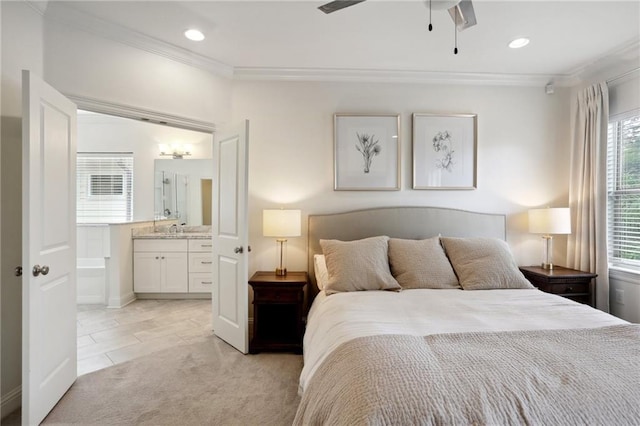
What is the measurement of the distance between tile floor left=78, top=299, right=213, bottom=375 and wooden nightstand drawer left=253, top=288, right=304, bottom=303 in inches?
33.5

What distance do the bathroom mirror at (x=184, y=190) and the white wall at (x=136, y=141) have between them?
12 cm

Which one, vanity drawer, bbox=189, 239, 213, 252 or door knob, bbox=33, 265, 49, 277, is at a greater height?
door knob, bbox=33, 265, 49, 277

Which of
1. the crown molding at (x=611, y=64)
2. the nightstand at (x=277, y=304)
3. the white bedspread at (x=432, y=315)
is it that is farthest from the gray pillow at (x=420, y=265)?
the crown molding at (x=611, y=64)

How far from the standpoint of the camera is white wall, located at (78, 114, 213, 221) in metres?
5.00

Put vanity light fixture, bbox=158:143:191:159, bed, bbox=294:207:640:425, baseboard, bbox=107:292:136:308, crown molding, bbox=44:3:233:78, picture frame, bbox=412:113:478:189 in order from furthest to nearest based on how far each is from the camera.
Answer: vanity light fixture, bbox=158:143:191:159 → baseboard, bbox=107:292:136:308 → picture frame, bbox=412:113:478:189 → crown molding, bbox=44:3:233:78 → bed, bbox=294:207:640:425

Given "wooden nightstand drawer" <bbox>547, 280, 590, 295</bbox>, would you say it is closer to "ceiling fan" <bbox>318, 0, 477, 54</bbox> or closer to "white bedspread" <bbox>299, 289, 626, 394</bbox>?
"white bedspread" <bbox>299, 289, 626, 394</bbox>

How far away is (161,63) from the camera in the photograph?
282 centimetres

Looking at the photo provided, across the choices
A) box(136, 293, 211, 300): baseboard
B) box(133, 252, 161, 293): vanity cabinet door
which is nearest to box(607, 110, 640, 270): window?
box(136, 293, 211, 300): baseboard

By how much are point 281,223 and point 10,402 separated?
219cm

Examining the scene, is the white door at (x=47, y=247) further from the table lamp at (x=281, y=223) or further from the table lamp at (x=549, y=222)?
the table lamp at (x=549, y=222)

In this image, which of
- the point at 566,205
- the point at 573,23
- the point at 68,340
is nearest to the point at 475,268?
the point at 566,205

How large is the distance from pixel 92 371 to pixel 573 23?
468 centimetres

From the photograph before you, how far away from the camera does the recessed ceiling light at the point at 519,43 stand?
8.74ft

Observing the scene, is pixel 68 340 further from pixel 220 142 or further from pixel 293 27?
pixel 293 27
